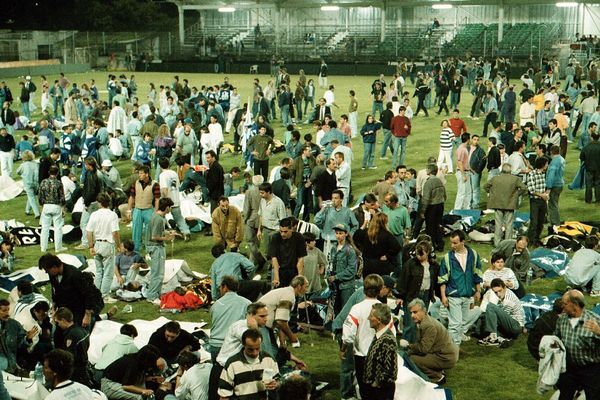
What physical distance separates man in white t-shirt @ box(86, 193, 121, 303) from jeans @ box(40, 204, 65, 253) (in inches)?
111

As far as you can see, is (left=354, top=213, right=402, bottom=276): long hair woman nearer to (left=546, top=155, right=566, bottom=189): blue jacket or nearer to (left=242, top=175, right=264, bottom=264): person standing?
(left=242, top=175, right=264, bottom=264): person standing

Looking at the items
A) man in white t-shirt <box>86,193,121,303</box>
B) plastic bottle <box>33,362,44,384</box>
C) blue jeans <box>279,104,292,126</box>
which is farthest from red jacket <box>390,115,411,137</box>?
plastic bottle <box>33,362,44,384</box>

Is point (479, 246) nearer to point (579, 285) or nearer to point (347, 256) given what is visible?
point (579, 285)

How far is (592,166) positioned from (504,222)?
184 inches

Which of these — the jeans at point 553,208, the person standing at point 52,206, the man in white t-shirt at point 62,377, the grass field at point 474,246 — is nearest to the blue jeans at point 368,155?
the grass field at point 474,246

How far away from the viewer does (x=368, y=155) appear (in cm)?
2336

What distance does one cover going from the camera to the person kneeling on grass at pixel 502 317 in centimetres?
1177

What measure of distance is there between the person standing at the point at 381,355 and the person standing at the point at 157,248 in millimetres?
5987

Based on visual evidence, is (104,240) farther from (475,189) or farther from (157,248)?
(475,189)

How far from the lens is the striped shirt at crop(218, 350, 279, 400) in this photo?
25.9 feet

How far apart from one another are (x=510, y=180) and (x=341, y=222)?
3.73 meters

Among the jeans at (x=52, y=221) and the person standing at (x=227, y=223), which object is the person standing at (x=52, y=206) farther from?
the person standing at (x=227, y=223)

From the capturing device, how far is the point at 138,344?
36.8 ft

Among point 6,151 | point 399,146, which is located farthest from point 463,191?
point 6,151
